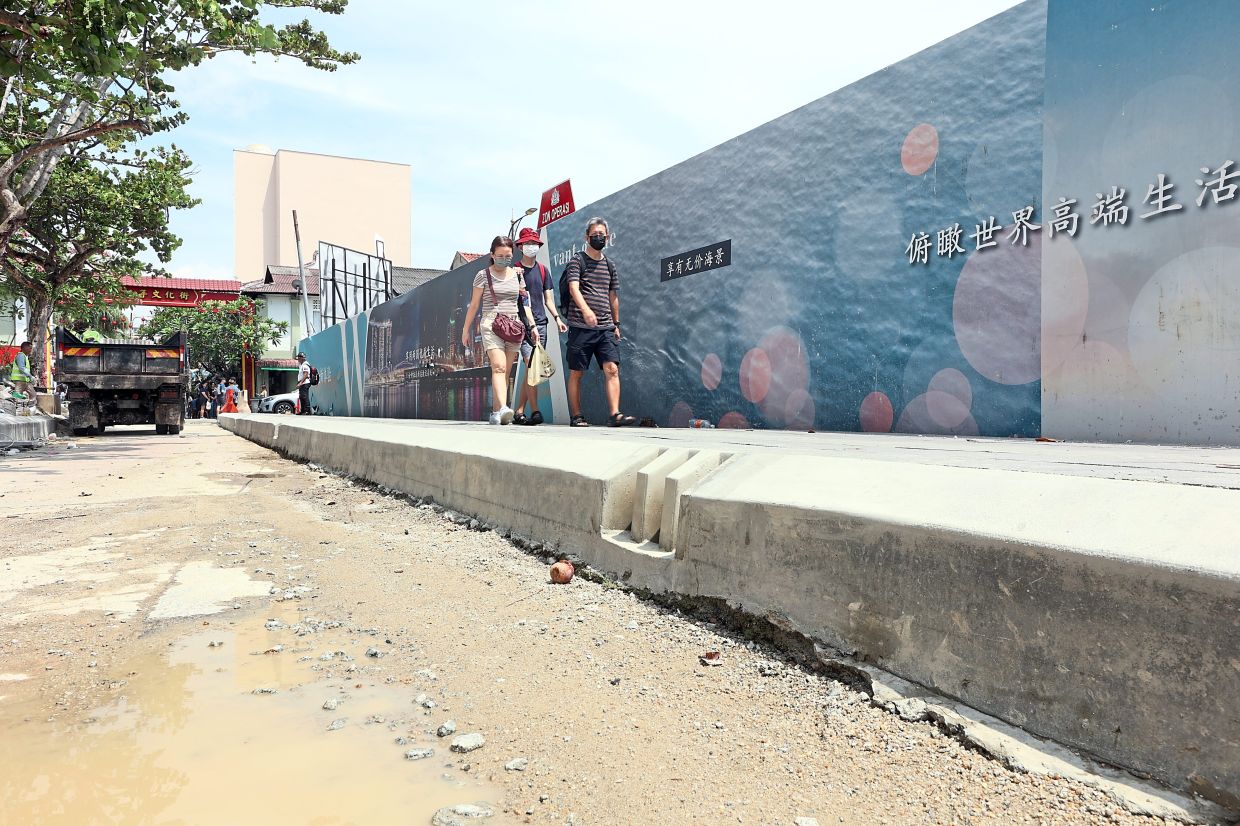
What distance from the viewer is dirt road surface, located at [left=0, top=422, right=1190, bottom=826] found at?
4.61ft

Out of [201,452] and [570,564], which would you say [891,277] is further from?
[201,452]

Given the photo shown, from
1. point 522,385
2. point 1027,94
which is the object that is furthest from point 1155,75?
point 522,385

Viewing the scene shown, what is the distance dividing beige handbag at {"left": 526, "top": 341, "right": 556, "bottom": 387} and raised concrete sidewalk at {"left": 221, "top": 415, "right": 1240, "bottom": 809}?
603 centimetres

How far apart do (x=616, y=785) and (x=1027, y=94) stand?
5.02 meters

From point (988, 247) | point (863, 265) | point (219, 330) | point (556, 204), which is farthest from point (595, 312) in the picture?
point (219, 330)

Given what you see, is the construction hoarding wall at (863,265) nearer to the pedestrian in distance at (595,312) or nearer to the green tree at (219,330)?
the pedestrian in distance at (595,312)

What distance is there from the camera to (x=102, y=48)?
263 inches

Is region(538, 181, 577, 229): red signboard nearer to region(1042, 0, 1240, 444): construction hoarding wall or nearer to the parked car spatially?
region(1042, 0, 1240, 444): construction hoarding wall

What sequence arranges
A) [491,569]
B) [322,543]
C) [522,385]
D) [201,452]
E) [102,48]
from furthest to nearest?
1. [201,452]
2. [522,385]
3. [102,48]
4. [322,543]
5. [491,569]

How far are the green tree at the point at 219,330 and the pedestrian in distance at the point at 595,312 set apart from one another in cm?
3657

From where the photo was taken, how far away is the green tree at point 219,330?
38562 mm

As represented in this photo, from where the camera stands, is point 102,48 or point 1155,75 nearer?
point 1155,75

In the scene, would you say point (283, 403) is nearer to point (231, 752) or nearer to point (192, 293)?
point (192, 293)

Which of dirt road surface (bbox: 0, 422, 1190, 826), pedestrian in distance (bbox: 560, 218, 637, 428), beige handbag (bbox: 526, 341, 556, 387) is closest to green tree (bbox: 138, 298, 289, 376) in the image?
beige handbag (bbox: 526, 341, 556, 387)
